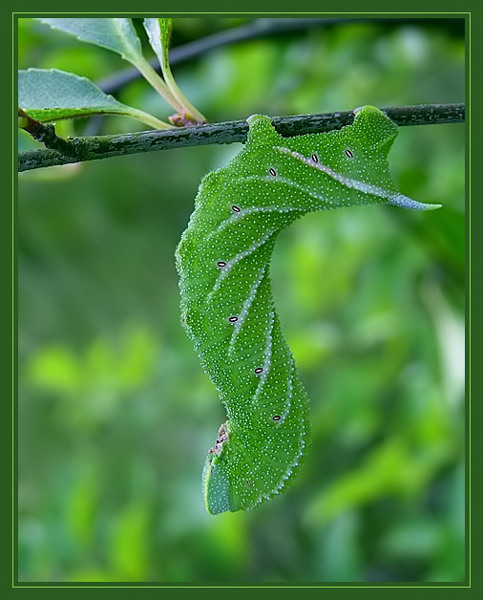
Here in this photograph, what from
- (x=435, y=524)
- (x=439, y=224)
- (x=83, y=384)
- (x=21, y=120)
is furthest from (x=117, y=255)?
(x=21, y=120)

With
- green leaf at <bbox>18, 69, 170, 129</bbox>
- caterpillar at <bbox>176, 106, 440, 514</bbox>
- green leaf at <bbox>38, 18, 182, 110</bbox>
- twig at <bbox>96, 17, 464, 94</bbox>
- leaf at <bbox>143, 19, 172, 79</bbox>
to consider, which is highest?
twig at <bbox>96, 17, 464, 94</bbox>

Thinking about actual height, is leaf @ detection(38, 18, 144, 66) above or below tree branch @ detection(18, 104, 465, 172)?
above

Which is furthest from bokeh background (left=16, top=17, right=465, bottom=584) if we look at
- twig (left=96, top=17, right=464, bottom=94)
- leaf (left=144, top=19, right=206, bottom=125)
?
leaf (left=144, top=19, right=206, bottom=125)

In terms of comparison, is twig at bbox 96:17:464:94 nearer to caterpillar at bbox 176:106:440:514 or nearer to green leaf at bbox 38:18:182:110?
green leaf at bbox 38:18:182:110

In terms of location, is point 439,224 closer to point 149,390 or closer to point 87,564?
point 87,564

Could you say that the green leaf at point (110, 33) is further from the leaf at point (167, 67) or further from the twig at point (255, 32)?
the twig at point (255, 32)

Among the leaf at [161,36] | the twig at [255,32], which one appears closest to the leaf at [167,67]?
the leaf at [161,36]
